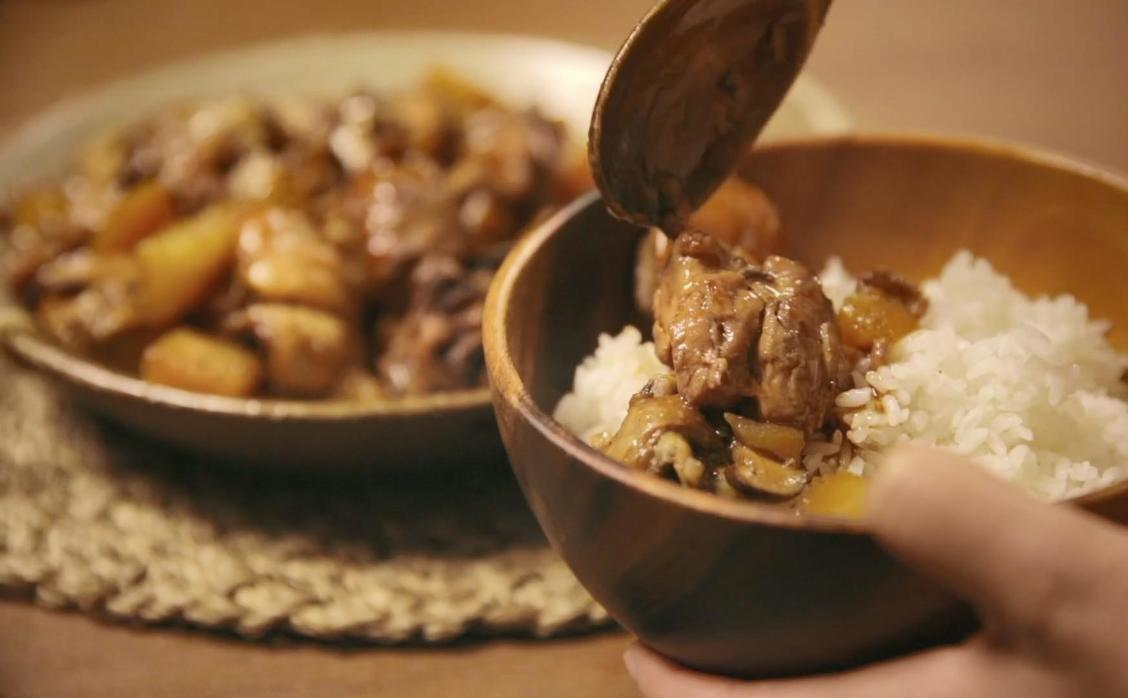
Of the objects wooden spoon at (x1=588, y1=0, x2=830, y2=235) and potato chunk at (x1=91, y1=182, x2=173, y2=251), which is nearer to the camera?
wooden spoon at (x1=588, y1=0, x2=830, y2=235)

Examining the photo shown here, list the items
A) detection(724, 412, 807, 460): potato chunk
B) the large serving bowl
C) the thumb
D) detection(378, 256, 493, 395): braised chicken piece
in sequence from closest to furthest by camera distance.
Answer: the thumb, detection(724, 412, 807, 460): potato chunk, the large serving bowl, detection(378, 256, 493, 395): braised chicken piece

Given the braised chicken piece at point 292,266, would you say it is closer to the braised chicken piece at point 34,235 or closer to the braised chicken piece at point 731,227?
the braised chicken piece at point 34,235

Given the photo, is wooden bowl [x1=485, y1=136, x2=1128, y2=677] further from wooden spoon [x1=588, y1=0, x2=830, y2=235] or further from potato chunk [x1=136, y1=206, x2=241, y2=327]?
potato chunk [x1=136, y1=206, x2=241, y2=327]

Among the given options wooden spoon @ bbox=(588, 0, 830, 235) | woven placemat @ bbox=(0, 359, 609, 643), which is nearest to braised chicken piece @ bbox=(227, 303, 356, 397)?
woven placemat @ bbox=(0, 359, 609, 643)

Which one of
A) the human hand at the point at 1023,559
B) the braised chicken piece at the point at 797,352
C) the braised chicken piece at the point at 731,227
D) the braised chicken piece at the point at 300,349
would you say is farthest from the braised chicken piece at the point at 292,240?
the human hand at the point at 1023,559

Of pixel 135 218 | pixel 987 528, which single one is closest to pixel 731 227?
pixel 987 528

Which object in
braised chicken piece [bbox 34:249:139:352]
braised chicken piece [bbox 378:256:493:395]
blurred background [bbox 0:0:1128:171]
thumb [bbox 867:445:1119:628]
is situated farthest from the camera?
blurred background [bbox 0:0:1128:171]
